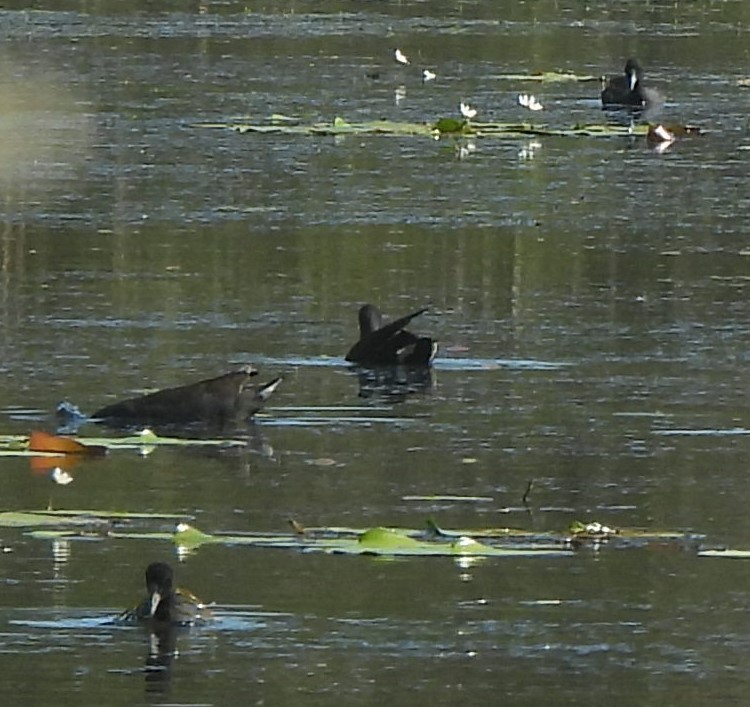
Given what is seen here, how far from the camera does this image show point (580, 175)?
21.5m

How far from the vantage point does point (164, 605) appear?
26.8 ft

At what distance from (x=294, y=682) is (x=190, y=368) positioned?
5.49 metres

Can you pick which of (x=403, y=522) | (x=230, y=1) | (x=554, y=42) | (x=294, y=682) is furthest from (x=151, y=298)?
(x=230, y=1)

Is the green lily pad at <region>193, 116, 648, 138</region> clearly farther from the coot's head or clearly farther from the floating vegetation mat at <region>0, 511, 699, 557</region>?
the floating vegetation mat at <region>0, 511, 699, 557</region>

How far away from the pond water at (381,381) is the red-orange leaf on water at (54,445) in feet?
0.51

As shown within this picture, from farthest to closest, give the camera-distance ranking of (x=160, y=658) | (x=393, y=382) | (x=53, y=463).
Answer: (x=393, y=382) → (x=53, y=463) → (x=160, y=658)

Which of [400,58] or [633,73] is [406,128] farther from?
[400,58]

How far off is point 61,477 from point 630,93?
56.1 ft

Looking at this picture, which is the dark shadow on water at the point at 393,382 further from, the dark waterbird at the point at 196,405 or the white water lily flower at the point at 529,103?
the white water lily flower at the point at 529,103

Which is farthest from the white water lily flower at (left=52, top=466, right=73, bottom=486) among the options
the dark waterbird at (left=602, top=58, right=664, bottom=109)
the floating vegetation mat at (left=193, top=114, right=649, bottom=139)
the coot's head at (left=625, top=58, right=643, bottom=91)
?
the coot's head at (left=625, top=58, right=643, bottom=91)

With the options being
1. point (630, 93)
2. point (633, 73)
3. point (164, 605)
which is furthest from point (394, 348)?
point (633, 73)

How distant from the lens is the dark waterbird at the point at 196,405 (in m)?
11.6

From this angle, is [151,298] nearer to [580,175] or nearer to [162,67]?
[580,175]

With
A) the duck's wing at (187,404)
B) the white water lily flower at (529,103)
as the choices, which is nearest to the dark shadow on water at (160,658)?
the duck's wing at (187,404)
